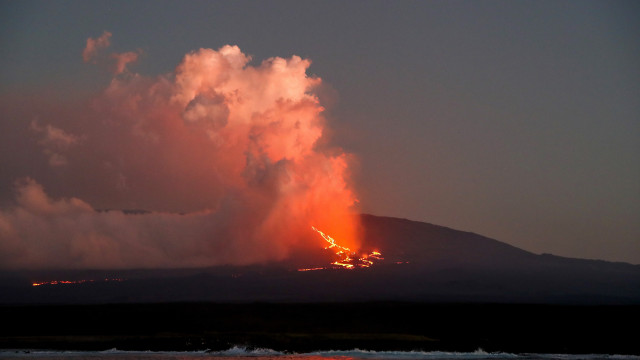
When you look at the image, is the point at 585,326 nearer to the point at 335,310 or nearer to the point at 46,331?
the point at 335,310

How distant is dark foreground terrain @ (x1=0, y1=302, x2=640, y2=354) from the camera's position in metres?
108

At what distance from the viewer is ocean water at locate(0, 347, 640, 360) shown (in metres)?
97.9

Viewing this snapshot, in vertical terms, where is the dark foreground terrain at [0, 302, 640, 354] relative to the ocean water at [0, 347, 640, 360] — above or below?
above

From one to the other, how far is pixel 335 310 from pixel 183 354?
3758cm

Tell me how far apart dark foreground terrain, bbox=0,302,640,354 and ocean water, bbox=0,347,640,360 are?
6.82ft

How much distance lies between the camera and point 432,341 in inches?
4272

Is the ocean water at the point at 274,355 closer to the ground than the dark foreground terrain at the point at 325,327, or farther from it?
closer to the ground

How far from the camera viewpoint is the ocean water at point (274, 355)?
97938 millimetres

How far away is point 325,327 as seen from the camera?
124 m

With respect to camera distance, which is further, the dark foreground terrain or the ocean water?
the dark foreground terrain

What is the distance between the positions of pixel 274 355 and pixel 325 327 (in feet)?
78.3

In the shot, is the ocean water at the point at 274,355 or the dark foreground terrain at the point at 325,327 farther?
the dark foreground terrain at the point at 325,327

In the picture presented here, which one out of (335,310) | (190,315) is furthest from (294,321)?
(190,315)

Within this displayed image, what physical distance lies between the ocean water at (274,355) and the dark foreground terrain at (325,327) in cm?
208
